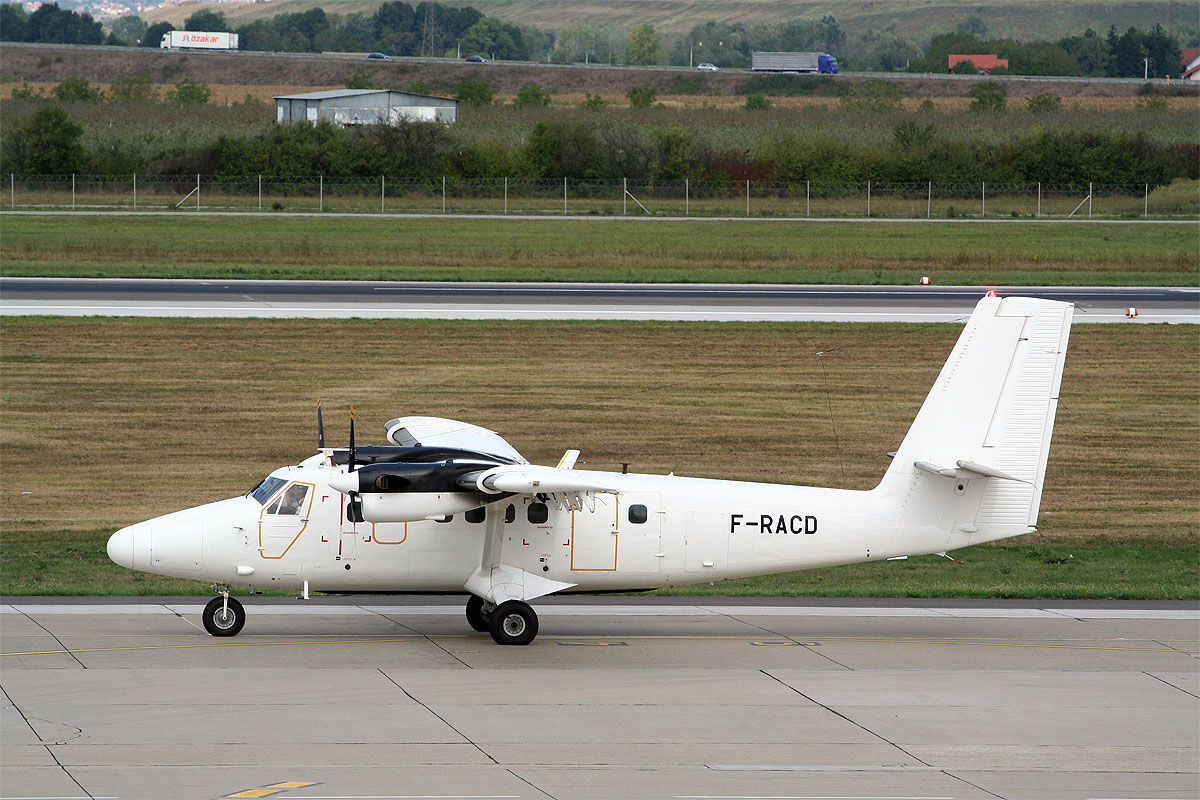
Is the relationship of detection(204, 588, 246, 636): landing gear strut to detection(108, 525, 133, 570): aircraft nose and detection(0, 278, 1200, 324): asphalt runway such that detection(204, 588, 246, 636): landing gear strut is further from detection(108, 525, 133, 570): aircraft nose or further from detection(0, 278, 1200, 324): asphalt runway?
detection(0, 278, 1200, 324): asphalt runway

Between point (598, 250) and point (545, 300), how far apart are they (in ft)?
56.7

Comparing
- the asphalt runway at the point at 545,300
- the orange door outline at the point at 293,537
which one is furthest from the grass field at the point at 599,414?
the orange door outline at the point at 293,537

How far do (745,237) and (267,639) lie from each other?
190ft

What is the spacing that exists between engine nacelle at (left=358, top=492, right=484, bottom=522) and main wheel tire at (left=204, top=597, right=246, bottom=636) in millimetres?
2972

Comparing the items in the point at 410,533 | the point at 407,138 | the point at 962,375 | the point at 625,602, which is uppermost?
the point at 407,138

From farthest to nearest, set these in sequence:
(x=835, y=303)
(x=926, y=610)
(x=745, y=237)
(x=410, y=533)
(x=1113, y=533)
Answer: (x=745, y=237) → (x=835, y=303) → (x=1113, y=533) → (x=926, y=610) → (x=410, y=533)

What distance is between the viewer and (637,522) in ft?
60.6

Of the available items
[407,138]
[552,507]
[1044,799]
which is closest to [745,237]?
[407,138]

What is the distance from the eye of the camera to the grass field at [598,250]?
189 feet

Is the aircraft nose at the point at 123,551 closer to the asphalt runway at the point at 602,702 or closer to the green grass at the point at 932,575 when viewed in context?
the asphalt runway at the point at 602,702

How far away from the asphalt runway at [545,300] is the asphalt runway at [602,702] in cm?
2582

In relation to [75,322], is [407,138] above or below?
above

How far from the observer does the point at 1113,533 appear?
27078 mm

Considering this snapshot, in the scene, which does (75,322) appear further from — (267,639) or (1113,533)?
(1113,533)
